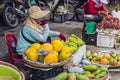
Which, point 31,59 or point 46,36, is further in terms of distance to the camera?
point 46,36

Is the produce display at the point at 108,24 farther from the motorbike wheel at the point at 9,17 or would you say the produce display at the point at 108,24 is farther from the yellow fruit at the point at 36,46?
the motorbike wheel at the point at 9,17

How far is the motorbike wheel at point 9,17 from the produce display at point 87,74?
172 inches

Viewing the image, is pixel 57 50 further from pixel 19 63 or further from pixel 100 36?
pixel 100 36

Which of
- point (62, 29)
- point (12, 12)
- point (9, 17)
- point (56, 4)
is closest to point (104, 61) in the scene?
point (62, 29)

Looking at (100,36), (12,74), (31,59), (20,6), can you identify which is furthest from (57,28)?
(12,74)

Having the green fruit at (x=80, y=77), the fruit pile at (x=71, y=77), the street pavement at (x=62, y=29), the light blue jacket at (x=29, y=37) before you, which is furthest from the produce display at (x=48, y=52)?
the street pavement at (x=62, y=29)

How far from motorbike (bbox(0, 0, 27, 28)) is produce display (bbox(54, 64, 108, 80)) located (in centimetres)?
437

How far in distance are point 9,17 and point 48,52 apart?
4.51 m

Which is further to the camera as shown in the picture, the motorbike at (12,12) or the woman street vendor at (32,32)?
the motorbike at (12,12)

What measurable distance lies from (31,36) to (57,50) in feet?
1.69

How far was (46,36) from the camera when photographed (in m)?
5.09

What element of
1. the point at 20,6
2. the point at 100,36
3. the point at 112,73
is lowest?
the point at 112,73

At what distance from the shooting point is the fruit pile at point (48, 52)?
4.62 metres

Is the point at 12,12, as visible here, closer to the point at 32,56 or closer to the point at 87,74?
the point at 32,56
